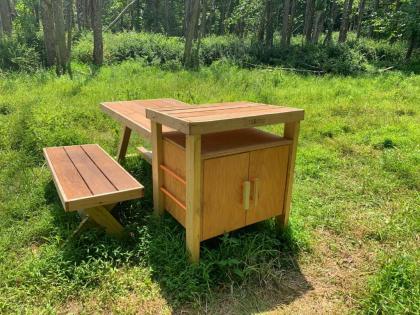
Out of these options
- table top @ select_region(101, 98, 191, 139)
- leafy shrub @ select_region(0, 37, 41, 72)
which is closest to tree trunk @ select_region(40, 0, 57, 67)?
leafy shrub @ select_region(0, 37, 41, 72)

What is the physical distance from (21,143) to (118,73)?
16.2 ft

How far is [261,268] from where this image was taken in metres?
2.37

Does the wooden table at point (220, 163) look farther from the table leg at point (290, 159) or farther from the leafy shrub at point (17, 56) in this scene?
the leafy shrub at point (17, 56)

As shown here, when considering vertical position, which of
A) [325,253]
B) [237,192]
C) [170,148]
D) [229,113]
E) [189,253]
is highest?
[229,113]

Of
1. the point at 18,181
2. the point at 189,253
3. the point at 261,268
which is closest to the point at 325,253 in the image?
the point at 261,268

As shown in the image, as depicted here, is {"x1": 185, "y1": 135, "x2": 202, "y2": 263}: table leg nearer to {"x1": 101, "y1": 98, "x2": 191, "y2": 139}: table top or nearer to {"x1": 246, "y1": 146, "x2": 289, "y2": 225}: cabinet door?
{"x1": 246, "y1": 146, "x2": 289, "y2": 225}: cabinet door

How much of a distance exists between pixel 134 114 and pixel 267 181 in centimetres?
160


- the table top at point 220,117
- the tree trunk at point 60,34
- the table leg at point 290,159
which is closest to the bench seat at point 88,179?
the table top at point 220,117

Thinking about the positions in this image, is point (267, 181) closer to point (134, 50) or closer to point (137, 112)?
point (137, 112)

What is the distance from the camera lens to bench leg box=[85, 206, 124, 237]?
8.20 feet

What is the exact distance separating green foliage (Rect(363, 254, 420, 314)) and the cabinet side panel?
129 cm

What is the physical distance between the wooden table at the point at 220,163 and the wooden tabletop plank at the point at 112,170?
219 millimetres

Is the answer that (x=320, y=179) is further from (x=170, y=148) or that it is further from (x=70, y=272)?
(x=70, y=272)

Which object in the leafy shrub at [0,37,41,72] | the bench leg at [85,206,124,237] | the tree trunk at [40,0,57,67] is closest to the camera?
the bench leg at [85,206,124,237]
